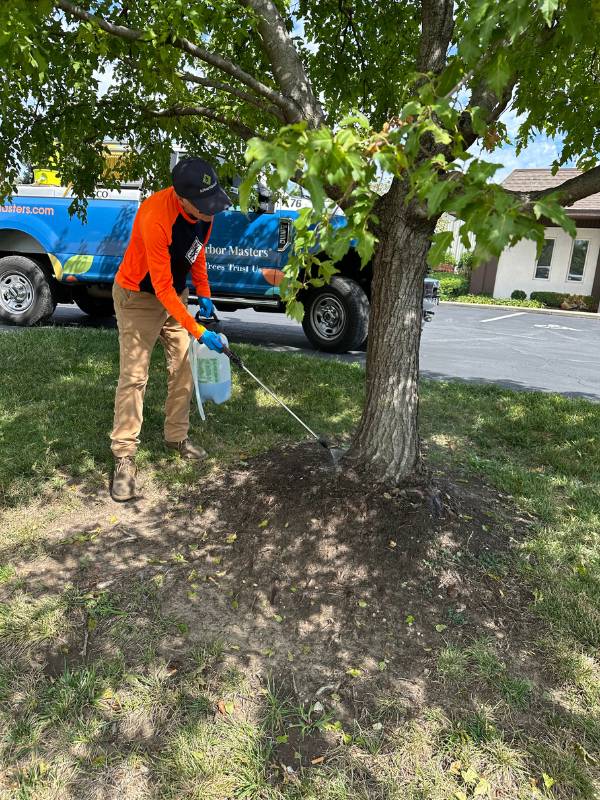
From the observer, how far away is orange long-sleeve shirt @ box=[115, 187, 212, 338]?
3.26 m

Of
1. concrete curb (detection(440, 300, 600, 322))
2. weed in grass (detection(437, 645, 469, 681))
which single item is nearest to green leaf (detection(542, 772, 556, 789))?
weed in grass (detection(437, 645, 469, 681))

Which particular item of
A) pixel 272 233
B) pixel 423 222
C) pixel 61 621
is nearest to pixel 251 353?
pixel 272 233

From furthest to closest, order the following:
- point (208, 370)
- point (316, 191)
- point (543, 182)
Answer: point (543, 182)
point (208, 370)
point (316, 191)

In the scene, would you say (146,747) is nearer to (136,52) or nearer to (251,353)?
(136,52)

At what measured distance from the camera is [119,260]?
308 inches

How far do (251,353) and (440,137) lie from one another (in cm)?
529

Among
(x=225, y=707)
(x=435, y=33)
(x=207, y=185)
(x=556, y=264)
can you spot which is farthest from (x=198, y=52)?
(x=556, y=264)

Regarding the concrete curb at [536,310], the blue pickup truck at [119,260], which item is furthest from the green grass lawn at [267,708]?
the concrete curb at [536,310]

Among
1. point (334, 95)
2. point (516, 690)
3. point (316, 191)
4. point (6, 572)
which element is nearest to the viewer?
point (316, 191)

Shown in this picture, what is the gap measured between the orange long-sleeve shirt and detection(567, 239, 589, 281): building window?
20187 mm

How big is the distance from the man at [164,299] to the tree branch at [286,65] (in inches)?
23.0

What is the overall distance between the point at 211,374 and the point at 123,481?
3.48 ft

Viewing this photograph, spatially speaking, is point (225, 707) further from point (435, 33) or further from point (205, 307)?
point (435, 33)

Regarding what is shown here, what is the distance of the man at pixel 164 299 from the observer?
3.21 m
